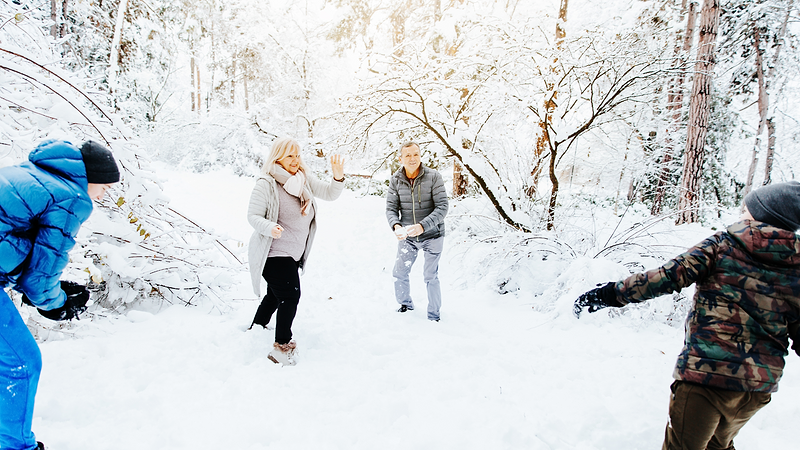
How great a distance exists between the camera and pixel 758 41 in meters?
8.92

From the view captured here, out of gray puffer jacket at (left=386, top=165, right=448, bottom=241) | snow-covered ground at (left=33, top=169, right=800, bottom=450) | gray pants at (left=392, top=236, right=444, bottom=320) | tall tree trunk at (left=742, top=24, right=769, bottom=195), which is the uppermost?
tall tree trunk at (left=742, top=24, right=769, bottom=195)

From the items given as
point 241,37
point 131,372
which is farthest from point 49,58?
point 241,37

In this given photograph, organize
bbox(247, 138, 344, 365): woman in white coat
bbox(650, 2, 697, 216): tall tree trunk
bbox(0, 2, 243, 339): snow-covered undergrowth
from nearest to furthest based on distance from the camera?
bbox(0, 2, 243, 339): snow-covered undergrowth < bbox(247, 138, 344, 365): woman in white coat < bbox(650, 2, 697, 216): tall tree trunk

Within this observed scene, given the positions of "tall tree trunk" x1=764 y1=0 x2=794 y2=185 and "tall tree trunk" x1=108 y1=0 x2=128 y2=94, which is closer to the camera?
"tall tree trunk" x1=764 y1=0 x2=794 y2=185

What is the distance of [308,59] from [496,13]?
42.4ft

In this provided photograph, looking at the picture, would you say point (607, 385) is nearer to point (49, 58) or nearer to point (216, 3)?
point (49, 58)

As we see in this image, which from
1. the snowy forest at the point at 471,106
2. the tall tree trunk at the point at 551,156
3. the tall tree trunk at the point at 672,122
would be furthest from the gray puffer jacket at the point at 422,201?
the tall tree trunk at the point at 672,122

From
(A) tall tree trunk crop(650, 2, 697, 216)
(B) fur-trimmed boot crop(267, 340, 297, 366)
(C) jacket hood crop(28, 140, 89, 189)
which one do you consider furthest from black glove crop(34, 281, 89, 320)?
(A) tall tree trunk crop(650, 2, 697, 216)

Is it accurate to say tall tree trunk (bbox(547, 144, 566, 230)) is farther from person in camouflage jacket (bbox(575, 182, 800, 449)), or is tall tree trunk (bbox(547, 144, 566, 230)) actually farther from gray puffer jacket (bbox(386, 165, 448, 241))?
person in camouflage jacket (bbox(575, 182, 800, 449))

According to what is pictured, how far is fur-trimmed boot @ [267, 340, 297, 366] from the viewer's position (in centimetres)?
280

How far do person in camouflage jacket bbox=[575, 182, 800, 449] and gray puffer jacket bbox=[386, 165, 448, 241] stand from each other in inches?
85.0

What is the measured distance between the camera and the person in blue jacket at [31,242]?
1349 mm

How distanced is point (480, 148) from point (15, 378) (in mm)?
4859

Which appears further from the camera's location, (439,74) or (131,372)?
(439,74)
